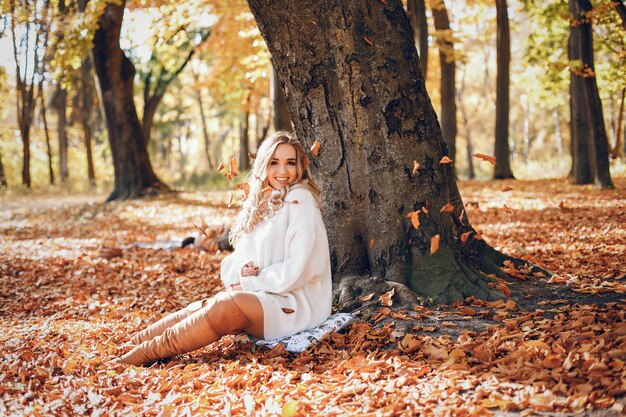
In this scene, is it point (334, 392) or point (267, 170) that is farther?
point (267, 170)

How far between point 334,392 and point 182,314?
53.6 inches

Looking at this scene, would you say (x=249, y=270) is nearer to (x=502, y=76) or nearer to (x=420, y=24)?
(x=420, y=24)

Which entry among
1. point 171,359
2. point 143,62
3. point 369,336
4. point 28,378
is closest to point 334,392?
point 369,336

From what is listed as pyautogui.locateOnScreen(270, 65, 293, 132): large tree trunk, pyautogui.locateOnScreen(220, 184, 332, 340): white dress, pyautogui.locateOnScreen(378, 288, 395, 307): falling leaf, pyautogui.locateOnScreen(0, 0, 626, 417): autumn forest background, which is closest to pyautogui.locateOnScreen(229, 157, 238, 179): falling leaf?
pyautogui.locateOnScreen(0, 0, 626, 417): autumn forest background

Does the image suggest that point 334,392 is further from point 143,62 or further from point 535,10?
point 143,62

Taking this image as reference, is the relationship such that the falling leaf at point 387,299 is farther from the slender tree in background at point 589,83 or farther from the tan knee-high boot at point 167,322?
the slender tree in background at point 589,83

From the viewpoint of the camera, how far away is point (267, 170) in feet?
13.7

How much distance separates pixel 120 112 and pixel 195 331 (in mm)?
11818

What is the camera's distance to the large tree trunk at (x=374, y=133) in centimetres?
458

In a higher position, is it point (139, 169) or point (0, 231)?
point (139, 169)

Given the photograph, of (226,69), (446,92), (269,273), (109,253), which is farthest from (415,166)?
(226,69)

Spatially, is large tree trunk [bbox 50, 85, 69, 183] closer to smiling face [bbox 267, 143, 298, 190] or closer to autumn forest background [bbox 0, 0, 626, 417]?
autumn forest background [bbox 0, 0, 626, 417]

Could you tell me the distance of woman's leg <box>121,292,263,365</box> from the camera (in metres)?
3.73

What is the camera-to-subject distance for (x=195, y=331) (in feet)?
12.3
